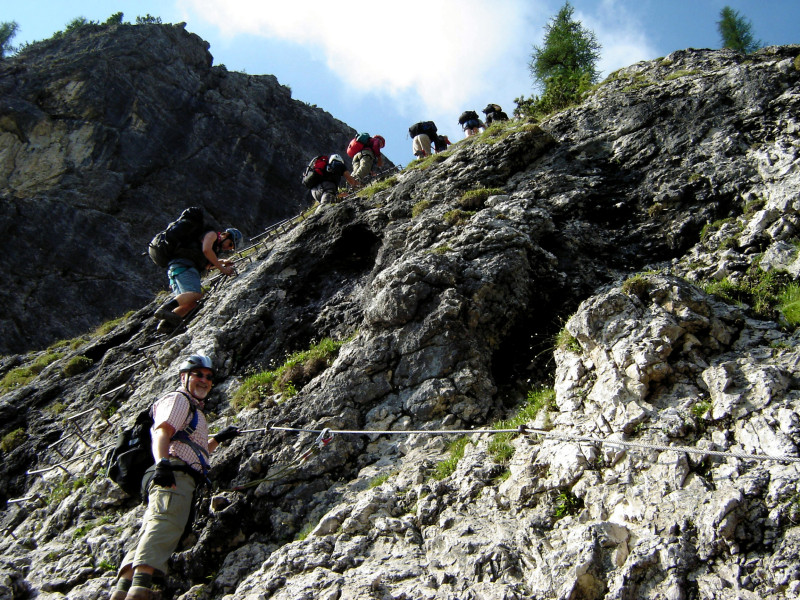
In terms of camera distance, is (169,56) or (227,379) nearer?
(227,379)

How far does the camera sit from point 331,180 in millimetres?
19578

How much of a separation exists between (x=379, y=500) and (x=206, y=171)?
106 feet

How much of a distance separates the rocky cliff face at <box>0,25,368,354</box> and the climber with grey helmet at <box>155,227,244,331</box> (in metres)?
13.9

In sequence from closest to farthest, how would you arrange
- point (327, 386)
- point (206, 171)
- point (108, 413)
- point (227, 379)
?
point (327, 386), point (227, 379), point (108, 413), point (206, 171)

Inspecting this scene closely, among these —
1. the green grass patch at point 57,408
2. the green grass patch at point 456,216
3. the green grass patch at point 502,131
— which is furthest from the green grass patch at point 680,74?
the green grass patch at point 57,408

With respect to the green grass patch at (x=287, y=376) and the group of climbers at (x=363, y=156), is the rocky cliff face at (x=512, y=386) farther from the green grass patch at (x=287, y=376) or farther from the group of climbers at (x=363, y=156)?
the group of climbers at (x=363, y=156)

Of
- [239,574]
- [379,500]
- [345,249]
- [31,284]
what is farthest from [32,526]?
[31,284]

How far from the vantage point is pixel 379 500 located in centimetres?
690

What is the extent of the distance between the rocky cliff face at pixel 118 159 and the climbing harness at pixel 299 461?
21.4 m

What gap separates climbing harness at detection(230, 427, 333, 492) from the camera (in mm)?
7988

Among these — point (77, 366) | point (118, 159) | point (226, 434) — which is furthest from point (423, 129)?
point (118, 159)

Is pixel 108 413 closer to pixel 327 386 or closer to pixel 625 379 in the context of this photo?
pixel 327 386

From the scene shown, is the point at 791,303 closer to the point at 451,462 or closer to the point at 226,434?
the point at 451,462

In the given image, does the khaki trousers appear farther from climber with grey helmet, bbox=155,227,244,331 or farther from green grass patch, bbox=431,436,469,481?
climber with grey helmet, bbox=155,227,244,331
